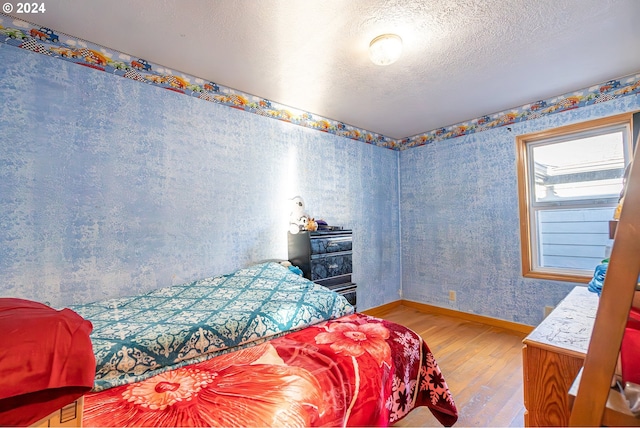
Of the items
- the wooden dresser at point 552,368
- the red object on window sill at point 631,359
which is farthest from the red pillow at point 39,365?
the wooden dresser at point 552,368

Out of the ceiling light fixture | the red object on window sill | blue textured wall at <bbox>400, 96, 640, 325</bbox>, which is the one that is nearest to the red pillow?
the red object on window sill

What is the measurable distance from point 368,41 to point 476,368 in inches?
105

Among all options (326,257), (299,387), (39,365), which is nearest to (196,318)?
(299,387)

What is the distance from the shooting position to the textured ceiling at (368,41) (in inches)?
63.9

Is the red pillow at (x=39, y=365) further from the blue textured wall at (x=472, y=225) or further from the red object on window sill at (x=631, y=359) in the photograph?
the blue textured wall at (x=472, y=225)

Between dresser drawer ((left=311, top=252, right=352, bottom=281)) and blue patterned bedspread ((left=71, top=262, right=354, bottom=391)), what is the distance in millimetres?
276

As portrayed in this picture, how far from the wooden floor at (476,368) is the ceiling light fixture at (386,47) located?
2.35 metres

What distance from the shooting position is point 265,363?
49.2 inches

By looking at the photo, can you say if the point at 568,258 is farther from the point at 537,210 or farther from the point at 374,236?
the point at 374,236

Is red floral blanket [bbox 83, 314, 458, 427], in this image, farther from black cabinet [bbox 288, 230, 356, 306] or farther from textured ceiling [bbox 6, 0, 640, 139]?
Result: textured ceiling [bbox 6, 0, 640, 139]

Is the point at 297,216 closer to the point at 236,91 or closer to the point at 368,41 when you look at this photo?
the point at 236,91

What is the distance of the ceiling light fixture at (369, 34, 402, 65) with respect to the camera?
1.82m

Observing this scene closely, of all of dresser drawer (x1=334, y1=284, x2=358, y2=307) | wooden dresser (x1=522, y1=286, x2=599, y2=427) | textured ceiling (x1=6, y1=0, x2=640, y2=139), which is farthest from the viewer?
dresser drawer (x1=334, y1=284, x2=358, y2=307)

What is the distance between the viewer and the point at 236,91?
2605mm
